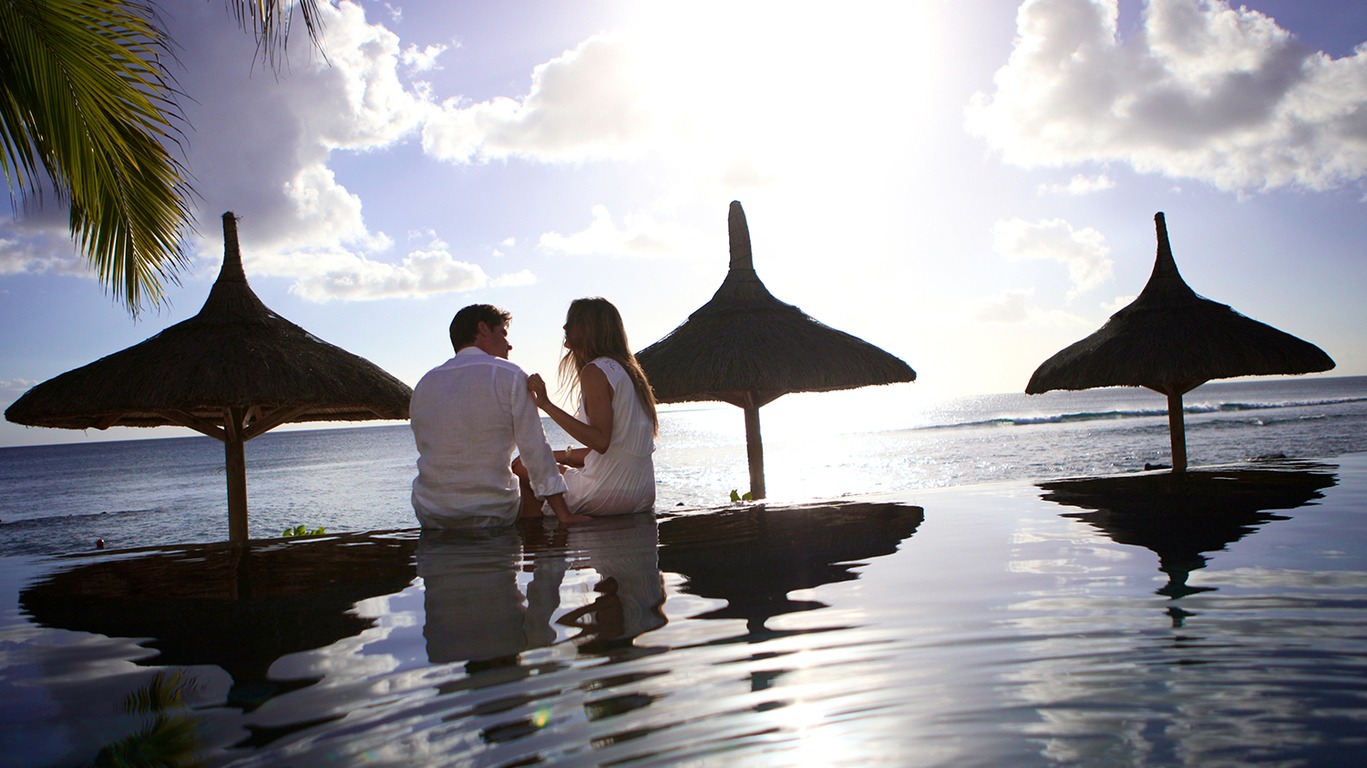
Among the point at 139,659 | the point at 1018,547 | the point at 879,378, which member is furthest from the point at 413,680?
the point at 879,378

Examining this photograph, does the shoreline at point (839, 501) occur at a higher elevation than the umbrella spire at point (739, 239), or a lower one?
lower

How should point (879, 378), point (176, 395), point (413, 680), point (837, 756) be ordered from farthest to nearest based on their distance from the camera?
point (879, 378) → point (176, 395) → point (413, 680) → point (837, 756)

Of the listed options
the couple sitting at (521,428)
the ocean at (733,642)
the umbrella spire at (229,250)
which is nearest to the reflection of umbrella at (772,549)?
the ocean at (733,642)

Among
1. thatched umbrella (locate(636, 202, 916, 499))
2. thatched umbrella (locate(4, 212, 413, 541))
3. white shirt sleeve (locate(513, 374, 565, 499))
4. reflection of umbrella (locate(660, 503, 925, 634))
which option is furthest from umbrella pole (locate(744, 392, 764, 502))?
white shirt sleeve (locate(513, 374, 565, 499))

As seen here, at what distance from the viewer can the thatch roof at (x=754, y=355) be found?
8.40 meters

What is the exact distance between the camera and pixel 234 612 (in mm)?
2391

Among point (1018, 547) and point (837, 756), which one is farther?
point (1018, 547)

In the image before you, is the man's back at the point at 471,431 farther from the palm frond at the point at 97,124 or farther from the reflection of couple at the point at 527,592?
the palm frond at the point at 97,124

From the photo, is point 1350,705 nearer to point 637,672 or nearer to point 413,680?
point 637,672

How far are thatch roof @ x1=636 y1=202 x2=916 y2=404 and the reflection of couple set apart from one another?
480cm

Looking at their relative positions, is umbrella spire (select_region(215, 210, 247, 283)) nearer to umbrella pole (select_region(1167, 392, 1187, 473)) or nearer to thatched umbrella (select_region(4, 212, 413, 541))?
thatched umbrella (select_region(4, 212, 413, 541))

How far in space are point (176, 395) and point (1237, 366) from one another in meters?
10.5

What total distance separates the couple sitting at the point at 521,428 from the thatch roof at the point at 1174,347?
7.08 metres

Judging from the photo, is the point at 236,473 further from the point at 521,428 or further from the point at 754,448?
the point at 521,428
